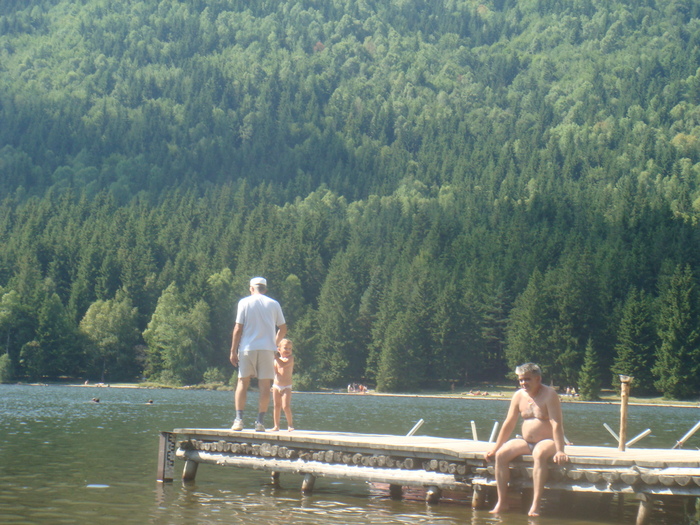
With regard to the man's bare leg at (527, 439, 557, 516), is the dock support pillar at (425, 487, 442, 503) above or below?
below

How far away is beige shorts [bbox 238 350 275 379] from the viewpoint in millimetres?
20266

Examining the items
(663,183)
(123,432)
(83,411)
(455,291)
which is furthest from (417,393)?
(663,183)

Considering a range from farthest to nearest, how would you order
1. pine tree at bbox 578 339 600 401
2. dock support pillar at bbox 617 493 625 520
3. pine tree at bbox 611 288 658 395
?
pine tree at bbox 611 288 658 395
pine tree at bbox 578 339 600 401
dock support pillar at bbox 617 493 625 520

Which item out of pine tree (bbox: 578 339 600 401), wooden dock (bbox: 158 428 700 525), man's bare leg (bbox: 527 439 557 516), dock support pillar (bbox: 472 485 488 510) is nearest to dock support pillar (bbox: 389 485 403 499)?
wooden dock (bbox: 158 428 700 525)

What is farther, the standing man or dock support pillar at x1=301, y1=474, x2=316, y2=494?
dock support pillar at x1=301, y1=474, x2=316, y2=494

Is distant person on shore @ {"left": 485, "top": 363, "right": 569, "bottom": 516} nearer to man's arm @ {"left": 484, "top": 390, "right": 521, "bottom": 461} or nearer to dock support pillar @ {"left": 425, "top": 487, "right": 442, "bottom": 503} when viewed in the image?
man's arm @ {"left": 484, "top": 390, "right": 521, "bottom": 461}

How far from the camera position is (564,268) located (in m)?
119

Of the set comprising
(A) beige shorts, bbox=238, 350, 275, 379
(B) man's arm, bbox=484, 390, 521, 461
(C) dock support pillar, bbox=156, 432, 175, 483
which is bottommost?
(C) dock support pillar, bbox=156, 432, 175, 483

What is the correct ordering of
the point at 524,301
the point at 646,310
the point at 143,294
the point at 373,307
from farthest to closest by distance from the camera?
the point at 143,294 → the point at 373,307 → the point at 524,301 → the point at 646,310

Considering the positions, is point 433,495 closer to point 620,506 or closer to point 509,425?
point 509,425

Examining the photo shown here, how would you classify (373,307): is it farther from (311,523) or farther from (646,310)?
(311,523)

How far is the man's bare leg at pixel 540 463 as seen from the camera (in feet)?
57.0

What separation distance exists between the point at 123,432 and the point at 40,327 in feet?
271

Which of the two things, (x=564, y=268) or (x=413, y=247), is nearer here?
(x=564, y=268)
